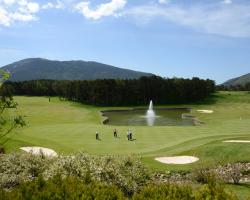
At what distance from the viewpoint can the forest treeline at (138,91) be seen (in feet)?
423

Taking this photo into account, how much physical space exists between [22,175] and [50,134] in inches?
1296

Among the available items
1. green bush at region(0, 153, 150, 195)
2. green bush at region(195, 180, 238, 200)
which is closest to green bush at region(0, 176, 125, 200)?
green bush at region(195, 180, 238, 200)

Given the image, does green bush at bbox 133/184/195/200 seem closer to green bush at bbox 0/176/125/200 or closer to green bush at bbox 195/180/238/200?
green bush at bbox 195/180/238/200

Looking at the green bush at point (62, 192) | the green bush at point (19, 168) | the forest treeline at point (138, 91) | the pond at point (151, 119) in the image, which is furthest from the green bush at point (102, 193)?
the forest treeline at point (138, 91)

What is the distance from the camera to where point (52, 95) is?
172750mm

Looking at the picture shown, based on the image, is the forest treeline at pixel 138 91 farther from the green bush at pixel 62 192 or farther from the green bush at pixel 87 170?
the green bush at pixel 62 192

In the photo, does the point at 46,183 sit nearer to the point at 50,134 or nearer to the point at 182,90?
the point at 50,134

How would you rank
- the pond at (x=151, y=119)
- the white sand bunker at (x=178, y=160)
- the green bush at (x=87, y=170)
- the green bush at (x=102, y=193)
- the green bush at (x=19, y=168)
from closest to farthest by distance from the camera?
the green bush at (x=102, y=193), the green bush at (x=87, y=170), the green bush at (x=19, y=168), the white sand bunker at (x=178, y=160), the pond at (x=151, y=119)

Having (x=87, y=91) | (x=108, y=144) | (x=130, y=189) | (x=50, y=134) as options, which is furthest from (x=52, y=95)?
(x=130, y=189)

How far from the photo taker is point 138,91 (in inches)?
5295

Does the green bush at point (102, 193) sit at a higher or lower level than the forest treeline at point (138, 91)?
lower

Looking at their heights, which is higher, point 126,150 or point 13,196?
point 13,196

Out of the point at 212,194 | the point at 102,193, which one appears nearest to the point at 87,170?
the point at 102,193

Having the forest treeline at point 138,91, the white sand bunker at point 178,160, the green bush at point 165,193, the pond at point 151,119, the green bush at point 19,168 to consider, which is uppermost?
the forest treeline at point 138,91
